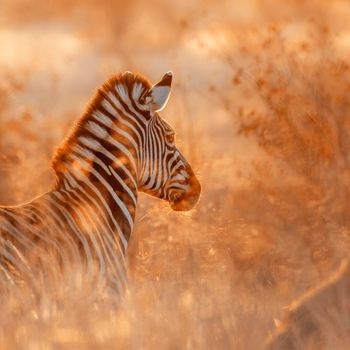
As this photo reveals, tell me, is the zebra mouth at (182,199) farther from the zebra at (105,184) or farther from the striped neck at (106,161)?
the striped neck at (106,161)

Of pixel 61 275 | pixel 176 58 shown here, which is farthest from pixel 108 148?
pixel 176 58

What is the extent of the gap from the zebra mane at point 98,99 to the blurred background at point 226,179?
0.91 meters

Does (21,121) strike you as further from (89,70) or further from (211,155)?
(89,70)

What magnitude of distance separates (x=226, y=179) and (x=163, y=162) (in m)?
2.96

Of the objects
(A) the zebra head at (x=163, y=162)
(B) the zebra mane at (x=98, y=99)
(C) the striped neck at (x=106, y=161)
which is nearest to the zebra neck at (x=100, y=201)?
(C) the striped neck at (x=106, y=161)

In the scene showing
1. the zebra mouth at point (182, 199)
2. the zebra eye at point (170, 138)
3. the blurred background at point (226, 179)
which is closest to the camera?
the blurred background at point (226, 179)

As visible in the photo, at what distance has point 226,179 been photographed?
12164 mm

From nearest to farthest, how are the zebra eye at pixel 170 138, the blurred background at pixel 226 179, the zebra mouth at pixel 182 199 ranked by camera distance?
the blurred background at pixel 226 179 → the zebra eye at pixel 170 138 → the zebra mouth at pixel 182 199

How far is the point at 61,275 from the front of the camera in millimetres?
6879

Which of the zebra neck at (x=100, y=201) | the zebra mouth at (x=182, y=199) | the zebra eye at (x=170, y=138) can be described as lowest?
the zebra neck at (x=100, y=201)

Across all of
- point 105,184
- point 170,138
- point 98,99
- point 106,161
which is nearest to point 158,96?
point 170,138

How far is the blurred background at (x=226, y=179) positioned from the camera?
5.66 m

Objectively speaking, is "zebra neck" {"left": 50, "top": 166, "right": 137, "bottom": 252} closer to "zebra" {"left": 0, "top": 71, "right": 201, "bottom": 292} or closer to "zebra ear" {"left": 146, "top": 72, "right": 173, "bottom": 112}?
"zebra" {"left": 0, "top": 71, "right": 201, "bottom": 292}

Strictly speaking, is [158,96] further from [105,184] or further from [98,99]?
[105,184]
